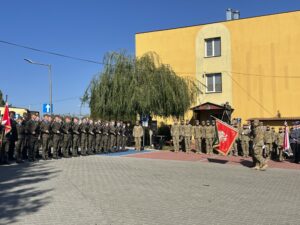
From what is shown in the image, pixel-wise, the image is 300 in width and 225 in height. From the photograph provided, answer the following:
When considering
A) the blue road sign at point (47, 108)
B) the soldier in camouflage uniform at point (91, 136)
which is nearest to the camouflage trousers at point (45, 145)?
the soldier in camouflage uniform at point (91, 136)

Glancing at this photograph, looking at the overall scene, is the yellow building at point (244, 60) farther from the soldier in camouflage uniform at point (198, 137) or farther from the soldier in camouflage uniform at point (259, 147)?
the soldier in camouflage uniform at point (259, 147)

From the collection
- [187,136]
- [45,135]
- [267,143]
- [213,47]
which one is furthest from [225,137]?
[213,47]

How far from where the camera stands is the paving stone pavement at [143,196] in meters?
7.62

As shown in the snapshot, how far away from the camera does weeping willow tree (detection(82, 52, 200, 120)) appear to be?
2608cm

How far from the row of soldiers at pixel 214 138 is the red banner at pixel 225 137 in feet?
4.26

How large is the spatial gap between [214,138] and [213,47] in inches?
525

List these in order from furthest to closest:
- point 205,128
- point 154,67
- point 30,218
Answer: point 154,67, point 205,128, point 30,218

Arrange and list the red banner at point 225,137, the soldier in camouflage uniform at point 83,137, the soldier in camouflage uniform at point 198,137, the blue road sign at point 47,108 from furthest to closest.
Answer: the blue road sign at point 47,108
the soldier in camouflage uniform at point 198,137
the soldier in camouflage uniform at point 83,137
the red banner at point 225,137

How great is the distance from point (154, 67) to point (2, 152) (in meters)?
13.6

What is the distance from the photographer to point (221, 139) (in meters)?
19.0

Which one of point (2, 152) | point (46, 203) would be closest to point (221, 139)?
point (2, 152)

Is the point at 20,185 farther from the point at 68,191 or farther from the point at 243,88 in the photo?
the point at 243,88

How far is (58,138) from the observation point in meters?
18.6

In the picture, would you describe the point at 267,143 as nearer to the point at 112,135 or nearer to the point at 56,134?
the point at 112,135
